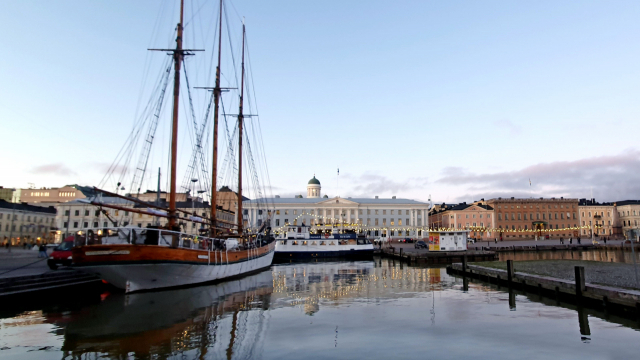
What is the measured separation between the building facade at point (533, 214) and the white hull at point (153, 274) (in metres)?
125

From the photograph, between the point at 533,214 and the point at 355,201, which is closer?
the point at 533,214

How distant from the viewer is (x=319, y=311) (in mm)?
21109

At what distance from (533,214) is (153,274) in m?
137

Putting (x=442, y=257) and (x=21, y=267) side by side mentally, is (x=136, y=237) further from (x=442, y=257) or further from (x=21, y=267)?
(x=442, y=257)

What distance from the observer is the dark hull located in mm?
67750

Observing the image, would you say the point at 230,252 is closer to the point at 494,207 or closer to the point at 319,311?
the point at 319,311

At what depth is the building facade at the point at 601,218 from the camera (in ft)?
474

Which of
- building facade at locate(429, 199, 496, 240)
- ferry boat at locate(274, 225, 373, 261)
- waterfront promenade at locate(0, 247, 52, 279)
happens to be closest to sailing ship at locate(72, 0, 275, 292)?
waterfront promenade at locate(0, 247, 52, 279)

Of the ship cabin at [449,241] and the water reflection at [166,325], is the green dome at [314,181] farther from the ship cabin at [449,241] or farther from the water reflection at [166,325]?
the water reflection at [166,325]

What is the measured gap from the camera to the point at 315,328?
56.4 ft

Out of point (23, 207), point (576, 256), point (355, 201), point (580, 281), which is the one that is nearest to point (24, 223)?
point (23, 207)

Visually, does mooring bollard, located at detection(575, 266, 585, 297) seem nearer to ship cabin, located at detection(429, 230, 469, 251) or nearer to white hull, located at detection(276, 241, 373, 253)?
ship cabin, located at detection(429, 230, 469, 251)

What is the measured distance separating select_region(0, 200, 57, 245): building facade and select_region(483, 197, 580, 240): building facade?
12224cm

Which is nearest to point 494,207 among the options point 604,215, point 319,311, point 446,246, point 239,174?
point 604,215
